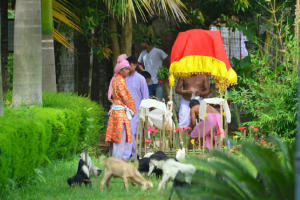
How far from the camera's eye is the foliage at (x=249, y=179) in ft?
19.0

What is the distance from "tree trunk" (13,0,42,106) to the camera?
1183cm

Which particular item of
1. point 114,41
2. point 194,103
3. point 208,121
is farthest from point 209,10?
point 208,121

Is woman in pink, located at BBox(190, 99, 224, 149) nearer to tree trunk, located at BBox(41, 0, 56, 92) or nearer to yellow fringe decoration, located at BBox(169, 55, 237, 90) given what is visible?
yellow fringe decoration, located at BBox(169, 55, 237, 90)

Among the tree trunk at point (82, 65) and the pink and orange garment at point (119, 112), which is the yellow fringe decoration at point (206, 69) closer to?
the pink and orange garment at point (119, 112)

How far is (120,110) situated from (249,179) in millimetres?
6964

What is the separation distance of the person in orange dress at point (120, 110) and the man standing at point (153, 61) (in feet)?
14.4

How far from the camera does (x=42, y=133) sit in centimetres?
951

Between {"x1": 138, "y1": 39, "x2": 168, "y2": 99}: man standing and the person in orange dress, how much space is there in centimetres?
438

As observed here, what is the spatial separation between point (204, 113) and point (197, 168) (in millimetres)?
5470

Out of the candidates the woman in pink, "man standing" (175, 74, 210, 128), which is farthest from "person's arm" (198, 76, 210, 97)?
the woman in pink

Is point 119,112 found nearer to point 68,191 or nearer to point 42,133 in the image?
point 42,133

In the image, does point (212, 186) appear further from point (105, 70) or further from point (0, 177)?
point (105, 70)

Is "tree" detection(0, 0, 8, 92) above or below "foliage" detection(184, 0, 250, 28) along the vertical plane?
below

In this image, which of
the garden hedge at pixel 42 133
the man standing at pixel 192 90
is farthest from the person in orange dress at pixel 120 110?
the man standing at pixel 192 90
